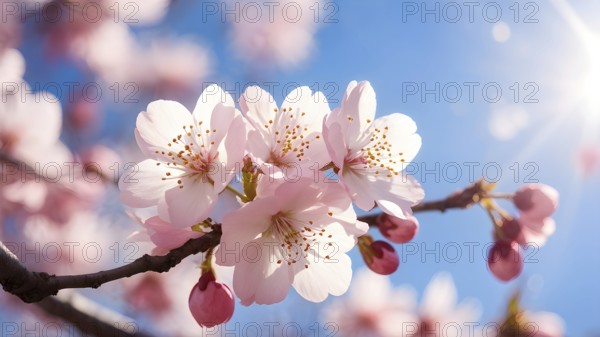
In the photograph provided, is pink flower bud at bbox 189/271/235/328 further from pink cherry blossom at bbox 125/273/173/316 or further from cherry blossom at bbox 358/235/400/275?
pink cherry blossom at bbox 125/273/173/316

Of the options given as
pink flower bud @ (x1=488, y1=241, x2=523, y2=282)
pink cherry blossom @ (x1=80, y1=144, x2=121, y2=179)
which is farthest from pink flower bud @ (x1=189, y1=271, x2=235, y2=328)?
pink cherry blossom @ (x1=80, y1=144, x2=121, y2=179)

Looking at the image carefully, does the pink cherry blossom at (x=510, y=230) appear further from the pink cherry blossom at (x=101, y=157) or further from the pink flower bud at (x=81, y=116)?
the pink flower bud at (x=81, y=116)

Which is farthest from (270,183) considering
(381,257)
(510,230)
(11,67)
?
(11,67)

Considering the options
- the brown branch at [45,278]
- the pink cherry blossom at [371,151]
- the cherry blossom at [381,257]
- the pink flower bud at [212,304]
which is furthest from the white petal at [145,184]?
the cherry blossom at [381,257]

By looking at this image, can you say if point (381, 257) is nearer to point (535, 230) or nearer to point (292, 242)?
point (292, 242)

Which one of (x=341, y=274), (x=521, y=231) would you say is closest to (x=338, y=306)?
(x=521, y=231)

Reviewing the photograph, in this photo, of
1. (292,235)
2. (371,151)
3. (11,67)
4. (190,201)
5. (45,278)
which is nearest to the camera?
(45,278)
